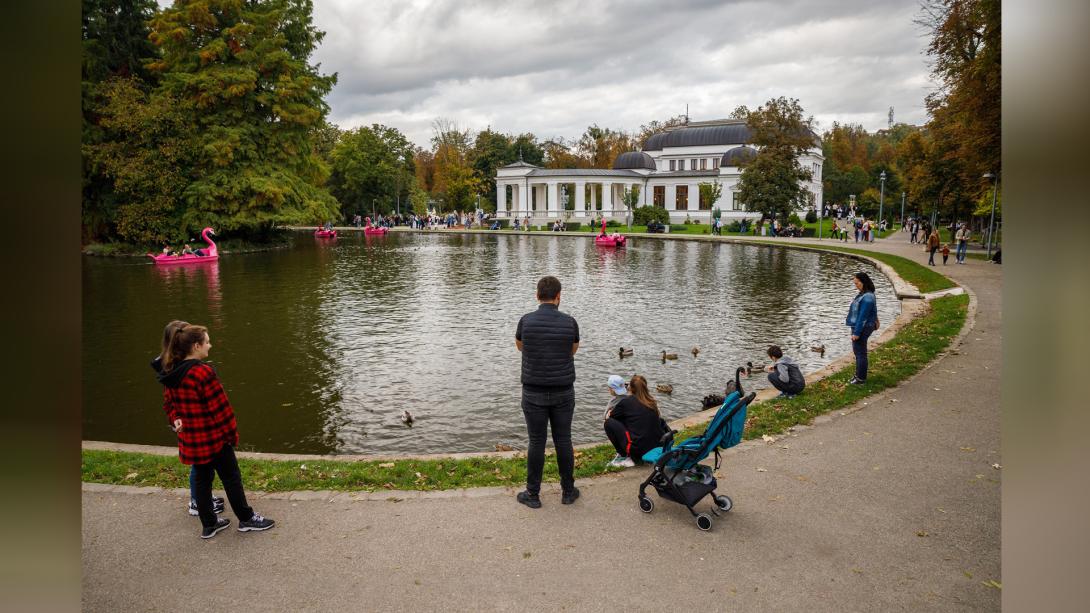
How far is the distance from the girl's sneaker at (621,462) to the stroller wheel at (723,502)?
1264 mm

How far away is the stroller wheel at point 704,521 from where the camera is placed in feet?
18.4

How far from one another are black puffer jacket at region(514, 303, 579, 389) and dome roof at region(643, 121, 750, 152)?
80973 mm

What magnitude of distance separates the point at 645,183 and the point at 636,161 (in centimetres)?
530

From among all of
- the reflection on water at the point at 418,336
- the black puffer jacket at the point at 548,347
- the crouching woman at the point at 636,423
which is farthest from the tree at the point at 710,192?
the black puffer jacket at the point at 548,347

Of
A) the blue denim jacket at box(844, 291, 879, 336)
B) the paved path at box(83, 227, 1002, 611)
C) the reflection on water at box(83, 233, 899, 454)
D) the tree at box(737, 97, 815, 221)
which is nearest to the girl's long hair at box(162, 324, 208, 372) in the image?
the paved path at box(83, 227, 1002, 611)

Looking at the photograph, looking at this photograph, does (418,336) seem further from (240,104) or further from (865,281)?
(240,104)

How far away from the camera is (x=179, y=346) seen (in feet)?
17.4

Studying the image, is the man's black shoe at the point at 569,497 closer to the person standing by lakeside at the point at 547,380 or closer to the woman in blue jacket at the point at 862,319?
the person standing by lakeside at the point at 547,380

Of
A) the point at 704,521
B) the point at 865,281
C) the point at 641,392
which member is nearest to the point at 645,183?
the point at 865,281

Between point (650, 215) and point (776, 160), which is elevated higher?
point (776, 160)

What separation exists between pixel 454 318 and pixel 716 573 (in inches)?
527

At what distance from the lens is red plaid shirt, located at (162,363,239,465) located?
17.4 feet
